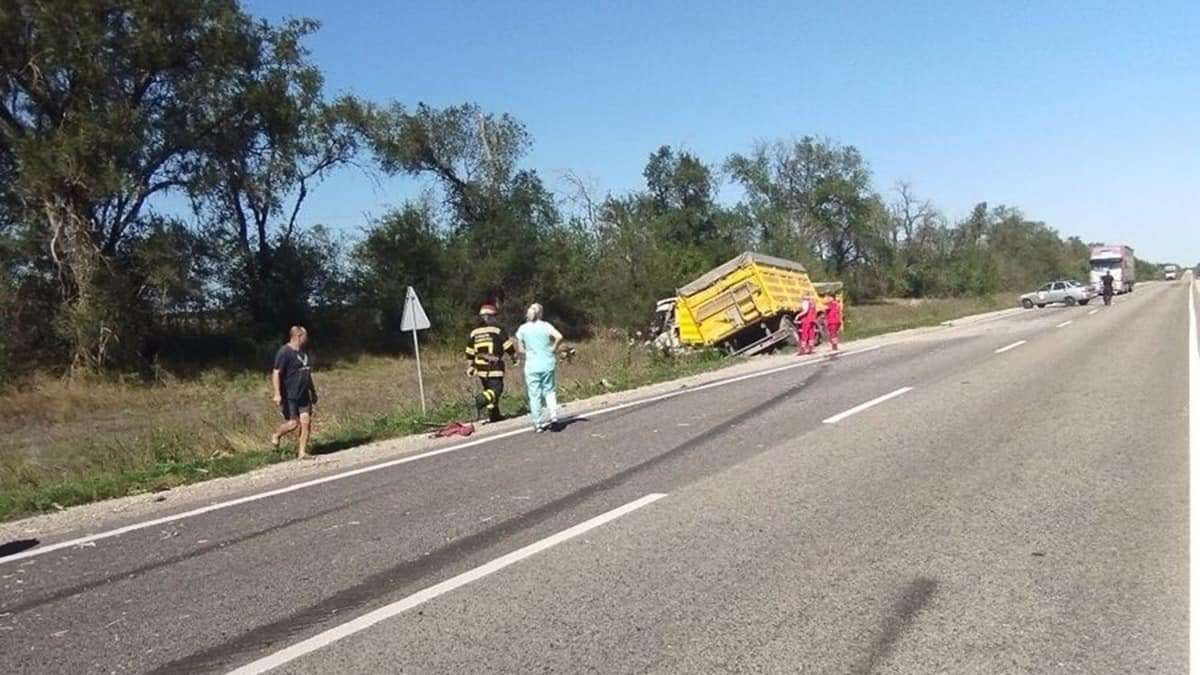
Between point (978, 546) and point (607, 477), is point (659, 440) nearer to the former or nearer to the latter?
point (607, 477)

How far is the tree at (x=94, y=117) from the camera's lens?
3247 centimetres

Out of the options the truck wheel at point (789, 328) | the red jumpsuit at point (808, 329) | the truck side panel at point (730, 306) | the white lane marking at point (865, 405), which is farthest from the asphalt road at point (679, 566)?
the truck wheel at point (789, 328)

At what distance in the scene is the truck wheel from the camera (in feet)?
102

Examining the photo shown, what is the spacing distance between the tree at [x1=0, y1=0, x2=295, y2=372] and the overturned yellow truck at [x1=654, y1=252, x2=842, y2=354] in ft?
60.4

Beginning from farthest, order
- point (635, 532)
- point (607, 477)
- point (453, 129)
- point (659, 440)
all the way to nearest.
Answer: point (453, 129)
point (659, 440)
point (607, 477)
point (635, 532)

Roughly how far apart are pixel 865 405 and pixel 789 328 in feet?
56.0

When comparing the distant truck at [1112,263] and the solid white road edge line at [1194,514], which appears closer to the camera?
the solid white road edge line at [1194,514]

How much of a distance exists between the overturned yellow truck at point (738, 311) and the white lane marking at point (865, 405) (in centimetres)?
1430

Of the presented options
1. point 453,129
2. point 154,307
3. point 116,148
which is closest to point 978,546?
point 116,148

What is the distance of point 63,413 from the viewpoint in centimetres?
2811

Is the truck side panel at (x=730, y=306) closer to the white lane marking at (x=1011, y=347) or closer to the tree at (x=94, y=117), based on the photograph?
the white lane marking at (x=1011, y=347)

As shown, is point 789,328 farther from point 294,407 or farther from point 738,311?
point 294,407

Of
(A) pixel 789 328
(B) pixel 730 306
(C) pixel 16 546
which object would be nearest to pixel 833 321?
(A) pixel 789 328

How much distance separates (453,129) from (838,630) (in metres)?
52.6
